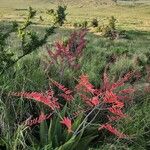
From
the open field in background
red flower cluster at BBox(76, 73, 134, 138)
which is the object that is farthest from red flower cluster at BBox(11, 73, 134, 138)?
the open field in background

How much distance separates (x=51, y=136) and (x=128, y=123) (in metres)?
1.23

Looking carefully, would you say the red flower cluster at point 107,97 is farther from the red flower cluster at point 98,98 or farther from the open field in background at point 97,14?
the open field in background at point 97,14

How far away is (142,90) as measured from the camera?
9172 mm

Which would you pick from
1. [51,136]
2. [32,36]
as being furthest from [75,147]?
[32,36]

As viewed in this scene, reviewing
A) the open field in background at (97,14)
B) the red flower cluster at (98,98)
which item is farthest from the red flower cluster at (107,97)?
the open field in background at (97,14)

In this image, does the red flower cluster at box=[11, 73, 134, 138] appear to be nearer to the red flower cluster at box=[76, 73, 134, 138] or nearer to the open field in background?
the red flower cluster at box=[76, 73, 134, 138]

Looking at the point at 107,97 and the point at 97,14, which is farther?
the point at 97,14

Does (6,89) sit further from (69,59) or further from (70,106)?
(69,59)

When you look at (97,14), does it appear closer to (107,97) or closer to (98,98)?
(98,98)

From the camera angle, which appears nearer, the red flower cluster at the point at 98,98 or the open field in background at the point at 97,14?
the red flower cluster at the point at 98,98

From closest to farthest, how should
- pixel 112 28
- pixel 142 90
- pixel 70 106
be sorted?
pixel 70 106, pixel 142 90, pixel 112 28

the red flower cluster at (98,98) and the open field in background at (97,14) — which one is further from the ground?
the red flower cluster at (98,98)

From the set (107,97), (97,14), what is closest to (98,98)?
(107,97)

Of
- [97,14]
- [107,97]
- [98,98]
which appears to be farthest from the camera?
[97,14]
